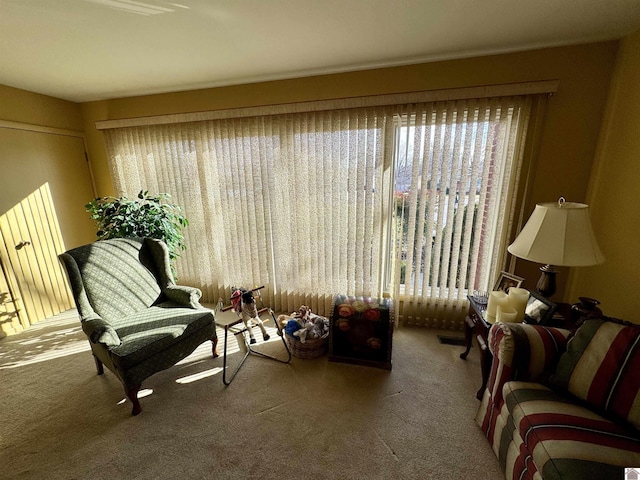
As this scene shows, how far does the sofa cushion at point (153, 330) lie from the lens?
5.14 feet

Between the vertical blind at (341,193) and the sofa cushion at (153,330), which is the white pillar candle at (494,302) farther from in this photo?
the sofa cushion at (153,330)

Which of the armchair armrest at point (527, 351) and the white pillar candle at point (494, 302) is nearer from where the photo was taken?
the armchair armrest at point (527, 351)

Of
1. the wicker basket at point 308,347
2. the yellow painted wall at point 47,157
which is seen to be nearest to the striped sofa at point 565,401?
the wicker basket at point 308,347

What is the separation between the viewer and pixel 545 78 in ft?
6.19

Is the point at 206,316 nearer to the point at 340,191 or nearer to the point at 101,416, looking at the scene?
the point at 101,416

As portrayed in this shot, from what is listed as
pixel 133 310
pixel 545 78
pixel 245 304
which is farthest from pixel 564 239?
pixel 133 310

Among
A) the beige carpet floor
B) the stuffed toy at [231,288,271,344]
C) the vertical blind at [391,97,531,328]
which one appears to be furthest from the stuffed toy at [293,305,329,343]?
the vertical blind at [391,97,531,328]

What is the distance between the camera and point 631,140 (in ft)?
5.31

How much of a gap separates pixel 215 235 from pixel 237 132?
1078 mm

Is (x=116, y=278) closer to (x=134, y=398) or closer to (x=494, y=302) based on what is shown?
(x=134, y=398)

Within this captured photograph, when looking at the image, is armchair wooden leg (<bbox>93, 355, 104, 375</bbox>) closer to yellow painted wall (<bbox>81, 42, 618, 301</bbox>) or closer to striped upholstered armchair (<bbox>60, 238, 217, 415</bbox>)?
striped upholstered armchair (<bbox>60, 238, 217, 415</bbox>)

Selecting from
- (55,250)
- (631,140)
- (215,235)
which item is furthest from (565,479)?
Result: (55,250)

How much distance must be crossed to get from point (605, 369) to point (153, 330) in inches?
93.5

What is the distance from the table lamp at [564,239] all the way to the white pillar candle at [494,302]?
11.1 inches
